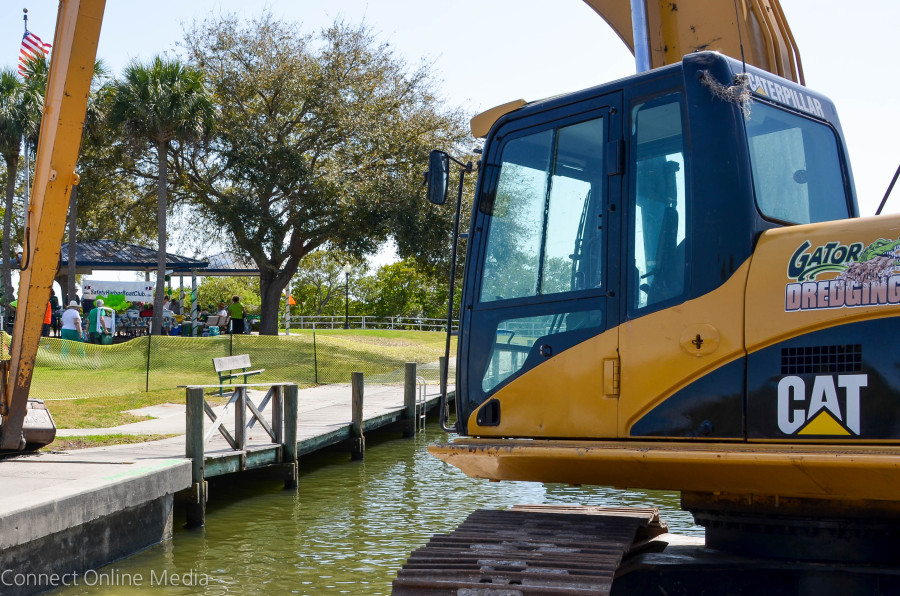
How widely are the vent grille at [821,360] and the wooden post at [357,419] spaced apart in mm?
12248

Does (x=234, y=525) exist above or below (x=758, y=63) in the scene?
below

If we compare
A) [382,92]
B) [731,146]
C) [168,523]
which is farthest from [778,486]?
[382,92]

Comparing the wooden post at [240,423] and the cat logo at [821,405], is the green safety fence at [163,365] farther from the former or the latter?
the cat logo at [821,405]

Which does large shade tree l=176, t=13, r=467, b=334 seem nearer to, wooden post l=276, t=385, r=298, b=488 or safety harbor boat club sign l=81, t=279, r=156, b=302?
safety harbor boat club sign l=81, t=279, r=156, b=302

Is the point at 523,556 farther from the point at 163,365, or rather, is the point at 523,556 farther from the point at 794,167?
the point at 163,365

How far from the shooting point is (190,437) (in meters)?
10.6

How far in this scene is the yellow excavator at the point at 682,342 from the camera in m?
4.20

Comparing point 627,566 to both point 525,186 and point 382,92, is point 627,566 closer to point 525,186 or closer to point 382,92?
point 525,186

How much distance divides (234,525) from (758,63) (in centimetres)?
777

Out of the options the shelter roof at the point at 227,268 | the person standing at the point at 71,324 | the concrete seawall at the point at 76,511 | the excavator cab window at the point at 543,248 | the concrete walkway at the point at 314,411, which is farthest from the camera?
the shelter roof at the point at 227,268

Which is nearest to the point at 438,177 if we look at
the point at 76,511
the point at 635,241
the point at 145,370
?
the point at 635,241

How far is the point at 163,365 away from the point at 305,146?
1336cm

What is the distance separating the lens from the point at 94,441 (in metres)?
12.6

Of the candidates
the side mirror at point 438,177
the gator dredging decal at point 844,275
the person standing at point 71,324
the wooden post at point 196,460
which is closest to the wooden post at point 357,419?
the wooden post at point 196,460
